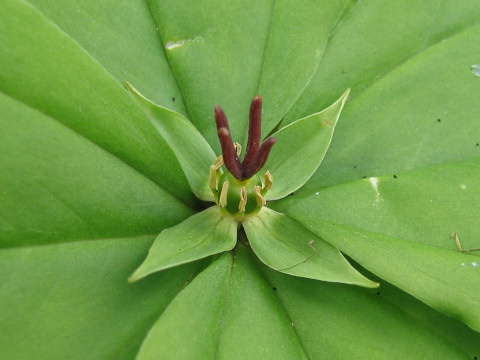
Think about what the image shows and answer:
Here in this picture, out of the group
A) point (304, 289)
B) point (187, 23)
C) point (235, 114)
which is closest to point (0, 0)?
point (187, 23)

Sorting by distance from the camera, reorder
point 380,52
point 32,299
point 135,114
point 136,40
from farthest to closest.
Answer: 1. point 380,52
2. point 136,40
3. point 135,114
4. point 32,299

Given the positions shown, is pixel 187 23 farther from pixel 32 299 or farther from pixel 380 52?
pixel 32 299

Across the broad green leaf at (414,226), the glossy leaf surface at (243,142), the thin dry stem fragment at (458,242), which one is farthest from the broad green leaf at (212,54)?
the thin dry stem fragment at (458,242)

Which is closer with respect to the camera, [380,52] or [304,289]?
[304,289]

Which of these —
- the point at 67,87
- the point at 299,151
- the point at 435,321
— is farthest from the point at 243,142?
the point at 435,321

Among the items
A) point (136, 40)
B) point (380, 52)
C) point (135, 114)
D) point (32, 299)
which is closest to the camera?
point (32, 299)

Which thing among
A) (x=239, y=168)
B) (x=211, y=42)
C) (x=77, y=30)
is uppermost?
(x=77, y=30)

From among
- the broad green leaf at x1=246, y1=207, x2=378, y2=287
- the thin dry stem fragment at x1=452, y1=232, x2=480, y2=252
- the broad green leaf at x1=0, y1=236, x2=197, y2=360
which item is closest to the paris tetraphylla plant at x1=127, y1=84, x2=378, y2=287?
the broad green leaf at x1=246, y1=207, x2=378, y2=287

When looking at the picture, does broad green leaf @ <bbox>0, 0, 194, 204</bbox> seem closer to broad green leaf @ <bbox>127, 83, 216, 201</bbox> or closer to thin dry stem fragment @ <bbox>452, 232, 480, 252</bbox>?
broad green leaf @ <bbox>127, 83, 216, 201</bbox>
